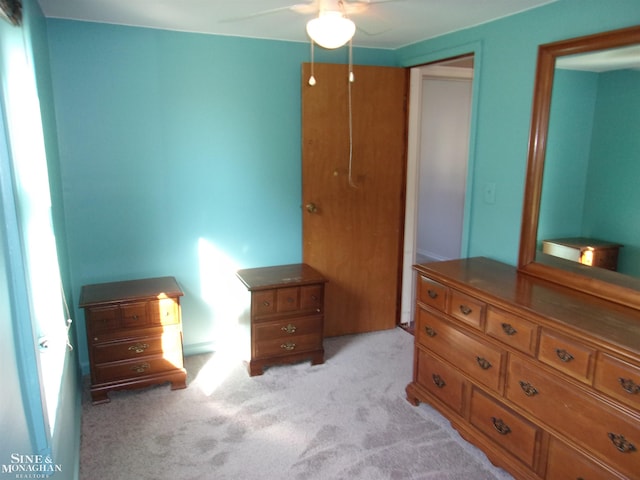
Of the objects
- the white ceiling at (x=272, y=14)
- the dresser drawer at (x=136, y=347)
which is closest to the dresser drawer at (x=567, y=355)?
the white ceiling at (x=272, y=14)

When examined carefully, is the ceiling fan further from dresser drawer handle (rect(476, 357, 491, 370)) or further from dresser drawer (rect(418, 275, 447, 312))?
dresser drawer handle (rect(476, 357, 491, 370))

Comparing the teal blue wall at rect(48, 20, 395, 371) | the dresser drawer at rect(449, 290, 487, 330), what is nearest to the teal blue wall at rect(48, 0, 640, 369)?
the teal blue wall at rect(48, 20, 395, 371)

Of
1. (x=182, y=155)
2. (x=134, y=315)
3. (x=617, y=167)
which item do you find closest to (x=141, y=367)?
(x=134, y=315)

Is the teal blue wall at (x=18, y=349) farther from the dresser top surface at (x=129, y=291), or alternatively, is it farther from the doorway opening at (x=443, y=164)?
the doorway opening at (x=443, y=164)

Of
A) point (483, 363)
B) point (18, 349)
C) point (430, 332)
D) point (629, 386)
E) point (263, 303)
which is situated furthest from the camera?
point (263, 303)

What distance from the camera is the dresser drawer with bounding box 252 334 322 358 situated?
2928 mm

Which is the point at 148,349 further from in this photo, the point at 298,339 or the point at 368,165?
the point at 368,165

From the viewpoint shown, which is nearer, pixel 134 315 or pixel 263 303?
pixel 134 315

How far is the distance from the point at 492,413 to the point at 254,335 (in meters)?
1.44

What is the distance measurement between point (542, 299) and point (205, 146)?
7.06ft

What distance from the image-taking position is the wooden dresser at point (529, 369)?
1.58m

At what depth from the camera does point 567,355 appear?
1.72 m

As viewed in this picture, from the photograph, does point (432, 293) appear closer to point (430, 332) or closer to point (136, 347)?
point (430, 332)

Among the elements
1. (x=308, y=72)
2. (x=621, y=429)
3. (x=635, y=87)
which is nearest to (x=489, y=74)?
(x=635, y=87)
